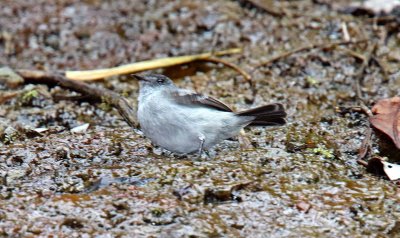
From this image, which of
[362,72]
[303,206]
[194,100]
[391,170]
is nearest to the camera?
[303,206]

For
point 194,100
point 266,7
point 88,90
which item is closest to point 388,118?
point 194,100

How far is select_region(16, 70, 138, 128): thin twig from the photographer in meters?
6.50

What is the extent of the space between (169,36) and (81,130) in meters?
2.54

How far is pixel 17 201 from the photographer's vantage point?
473 centimetres

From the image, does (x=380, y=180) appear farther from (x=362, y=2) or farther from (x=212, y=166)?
(x=362, y=2)

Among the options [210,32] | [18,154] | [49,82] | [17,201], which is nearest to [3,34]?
[49,82]

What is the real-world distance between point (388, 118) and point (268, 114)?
109cm

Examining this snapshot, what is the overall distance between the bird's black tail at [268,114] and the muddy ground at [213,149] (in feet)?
0.78

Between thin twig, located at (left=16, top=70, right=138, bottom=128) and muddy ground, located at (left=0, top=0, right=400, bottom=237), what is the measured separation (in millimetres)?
112

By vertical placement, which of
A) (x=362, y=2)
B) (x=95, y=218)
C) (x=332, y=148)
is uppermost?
(x=362, y=2)

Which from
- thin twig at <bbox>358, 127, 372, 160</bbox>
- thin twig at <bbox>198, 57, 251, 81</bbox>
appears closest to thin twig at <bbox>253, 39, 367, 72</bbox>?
thin twig at <bbox>198, 57, 251, 81</bbox>

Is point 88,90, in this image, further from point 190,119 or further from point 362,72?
point 362,72

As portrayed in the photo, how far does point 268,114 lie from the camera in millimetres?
5562

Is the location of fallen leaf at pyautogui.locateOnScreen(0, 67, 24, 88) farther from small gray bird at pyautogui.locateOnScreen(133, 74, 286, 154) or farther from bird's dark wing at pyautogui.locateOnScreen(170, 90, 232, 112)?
bird's dark wing at pyautogui.locateOnScreen(170, 90, 232, 112)
